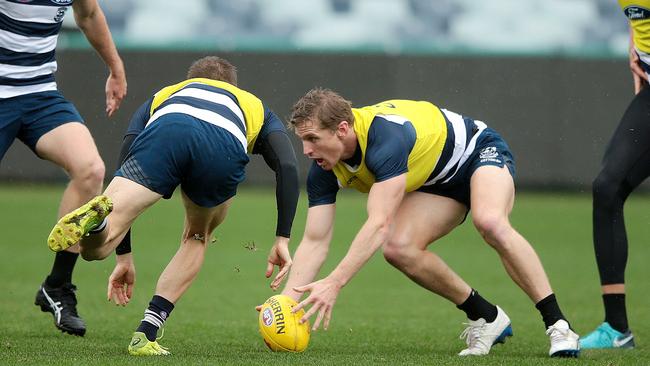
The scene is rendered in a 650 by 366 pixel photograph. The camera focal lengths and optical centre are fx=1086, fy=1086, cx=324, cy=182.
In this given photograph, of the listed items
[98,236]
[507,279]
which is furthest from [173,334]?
[507,279]

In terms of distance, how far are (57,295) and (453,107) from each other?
40.9 ft

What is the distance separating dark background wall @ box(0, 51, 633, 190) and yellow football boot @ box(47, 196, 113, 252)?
13306 millimetres

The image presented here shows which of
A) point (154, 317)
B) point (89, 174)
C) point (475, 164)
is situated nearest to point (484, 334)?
point (475, 164)

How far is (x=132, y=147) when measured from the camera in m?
5.48

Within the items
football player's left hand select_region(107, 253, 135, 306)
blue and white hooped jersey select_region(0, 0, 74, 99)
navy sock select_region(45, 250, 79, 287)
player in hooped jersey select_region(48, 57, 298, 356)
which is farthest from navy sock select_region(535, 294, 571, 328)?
blue and white hooped jersey select_region(0, 0, 74, 99)

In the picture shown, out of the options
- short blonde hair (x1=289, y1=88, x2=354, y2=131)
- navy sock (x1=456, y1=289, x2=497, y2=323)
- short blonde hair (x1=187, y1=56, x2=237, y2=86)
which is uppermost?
short blonde hair (x1=187, y1=56, x2=237, y2=86)

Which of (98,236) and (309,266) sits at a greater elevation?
(98,236)

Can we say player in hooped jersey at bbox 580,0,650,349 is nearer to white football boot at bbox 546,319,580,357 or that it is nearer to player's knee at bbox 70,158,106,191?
white football boot at bbox 546,319,580,357

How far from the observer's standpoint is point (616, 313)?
6520 mm


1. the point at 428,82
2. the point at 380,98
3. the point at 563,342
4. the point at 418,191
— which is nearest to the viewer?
the point at 563,342

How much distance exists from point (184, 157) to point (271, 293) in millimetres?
4121

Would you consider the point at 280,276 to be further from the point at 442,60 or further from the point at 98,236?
the point at 442,60

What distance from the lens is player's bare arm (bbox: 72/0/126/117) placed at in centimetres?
681

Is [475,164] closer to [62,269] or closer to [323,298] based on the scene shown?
[323,298]
